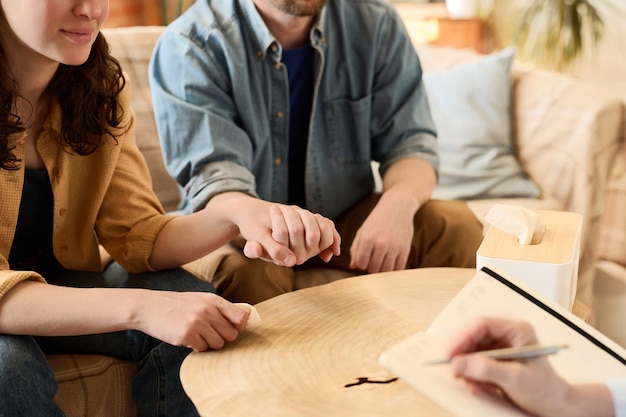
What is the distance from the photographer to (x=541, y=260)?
108 centimetres

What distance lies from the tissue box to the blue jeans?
0.49 metres

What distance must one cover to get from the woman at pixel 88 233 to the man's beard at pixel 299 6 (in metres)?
0.35

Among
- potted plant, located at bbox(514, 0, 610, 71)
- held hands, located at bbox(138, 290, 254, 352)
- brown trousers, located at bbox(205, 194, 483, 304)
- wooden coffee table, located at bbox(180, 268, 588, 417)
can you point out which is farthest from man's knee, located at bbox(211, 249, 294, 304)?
potted plant, located at bbox(514, 0, 610, 71)

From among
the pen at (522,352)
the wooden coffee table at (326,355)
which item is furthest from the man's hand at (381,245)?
the pen at (522,352)

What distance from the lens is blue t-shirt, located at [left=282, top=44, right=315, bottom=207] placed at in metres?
1.66

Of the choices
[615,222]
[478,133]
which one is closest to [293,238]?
[478,133]

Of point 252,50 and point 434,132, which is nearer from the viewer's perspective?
point 252,50

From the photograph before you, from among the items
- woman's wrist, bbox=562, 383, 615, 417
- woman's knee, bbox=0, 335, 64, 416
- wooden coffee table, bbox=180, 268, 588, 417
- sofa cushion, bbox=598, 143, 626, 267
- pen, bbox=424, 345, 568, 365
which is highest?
pen, bbox=424, 345, 568, 365

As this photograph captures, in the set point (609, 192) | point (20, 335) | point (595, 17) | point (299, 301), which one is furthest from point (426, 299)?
point (595, 17)

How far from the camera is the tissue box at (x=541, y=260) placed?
1076mm

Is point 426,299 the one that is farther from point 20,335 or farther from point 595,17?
point 595,17

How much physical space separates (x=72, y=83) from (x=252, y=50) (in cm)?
43

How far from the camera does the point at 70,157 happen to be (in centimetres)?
130

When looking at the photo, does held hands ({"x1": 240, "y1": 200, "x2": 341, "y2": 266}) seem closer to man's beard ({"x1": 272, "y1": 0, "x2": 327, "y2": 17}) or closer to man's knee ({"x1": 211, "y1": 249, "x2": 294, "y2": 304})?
man's knee ({"x1": 211, "y1": 249, "x2": 294, "y2": 304})
